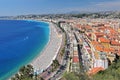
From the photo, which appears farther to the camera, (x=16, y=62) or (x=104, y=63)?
(x=16, y=62)

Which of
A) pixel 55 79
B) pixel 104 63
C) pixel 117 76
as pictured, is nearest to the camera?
pixel 117 76

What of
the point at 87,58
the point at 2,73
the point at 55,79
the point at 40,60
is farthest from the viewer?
the point at 40,60

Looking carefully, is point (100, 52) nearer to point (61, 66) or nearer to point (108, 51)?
point (108, 51)

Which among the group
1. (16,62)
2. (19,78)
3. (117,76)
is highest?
(117,76)

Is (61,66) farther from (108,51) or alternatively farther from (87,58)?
(108,51)

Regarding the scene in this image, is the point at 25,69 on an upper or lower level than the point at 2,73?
upper

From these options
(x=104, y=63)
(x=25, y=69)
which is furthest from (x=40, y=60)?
(x=25, y=69)

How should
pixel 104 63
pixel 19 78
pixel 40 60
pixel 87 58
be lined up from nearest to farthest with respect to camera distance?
pixel 19 78 < pixel 104 63 < pixel 87 58 < pixel 40 60

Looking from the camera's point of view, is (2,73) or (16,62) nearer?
(2,73)

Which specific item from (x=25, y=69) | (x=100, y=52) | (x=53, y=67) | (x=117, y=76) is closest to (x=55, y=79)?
(x=25, y=69)
